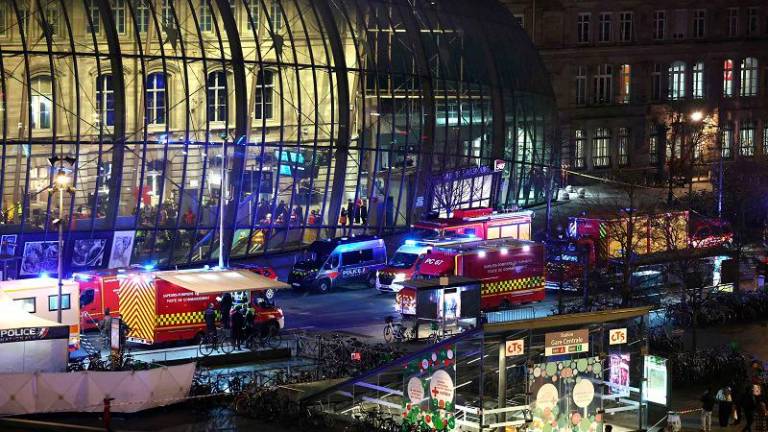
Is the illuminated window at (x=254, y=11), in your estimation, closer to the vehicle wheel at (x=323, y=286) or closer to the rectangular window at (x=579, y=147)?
the vehicle wheel at (x=323, y=286)

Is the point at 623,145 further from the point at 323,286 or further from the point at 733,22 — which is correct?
the point at 323,286

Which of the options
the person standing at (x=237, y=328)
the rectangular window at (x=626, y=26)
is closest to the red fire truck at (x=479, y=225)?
the person standing at (x=237, y=328)

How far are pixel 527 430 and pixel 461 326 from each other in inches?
560

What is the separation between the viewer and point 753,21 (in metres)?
125

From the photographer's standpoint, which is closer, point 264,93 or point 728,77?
point 264,93

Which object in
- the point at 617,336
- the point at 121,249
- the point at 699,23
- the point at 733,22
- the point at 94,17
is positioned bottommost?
the point at 617,336

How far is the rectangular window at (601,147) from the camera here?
A: 11519 cm

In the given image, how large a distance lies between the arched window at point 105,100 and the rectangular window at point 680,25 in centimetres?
6679

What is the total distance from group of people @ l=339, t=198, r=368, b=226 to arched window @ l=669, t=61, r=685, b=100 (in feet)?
177

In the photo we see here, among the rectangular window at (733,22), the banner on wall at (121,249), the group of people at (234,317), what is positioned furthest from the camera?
the rectangular window at (733,22)

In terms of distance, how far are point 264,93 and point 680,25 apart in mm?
60786

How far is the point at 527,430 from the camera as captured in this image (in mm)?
41062

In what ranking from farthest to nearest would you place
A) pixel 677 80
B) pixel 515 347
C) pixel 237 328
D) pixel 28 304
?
pixel 677 80
pixel 237 328
pixel 28 304
pixel 515 347

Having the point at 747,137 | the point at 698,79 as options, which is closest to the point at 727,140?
the point at 747,137
